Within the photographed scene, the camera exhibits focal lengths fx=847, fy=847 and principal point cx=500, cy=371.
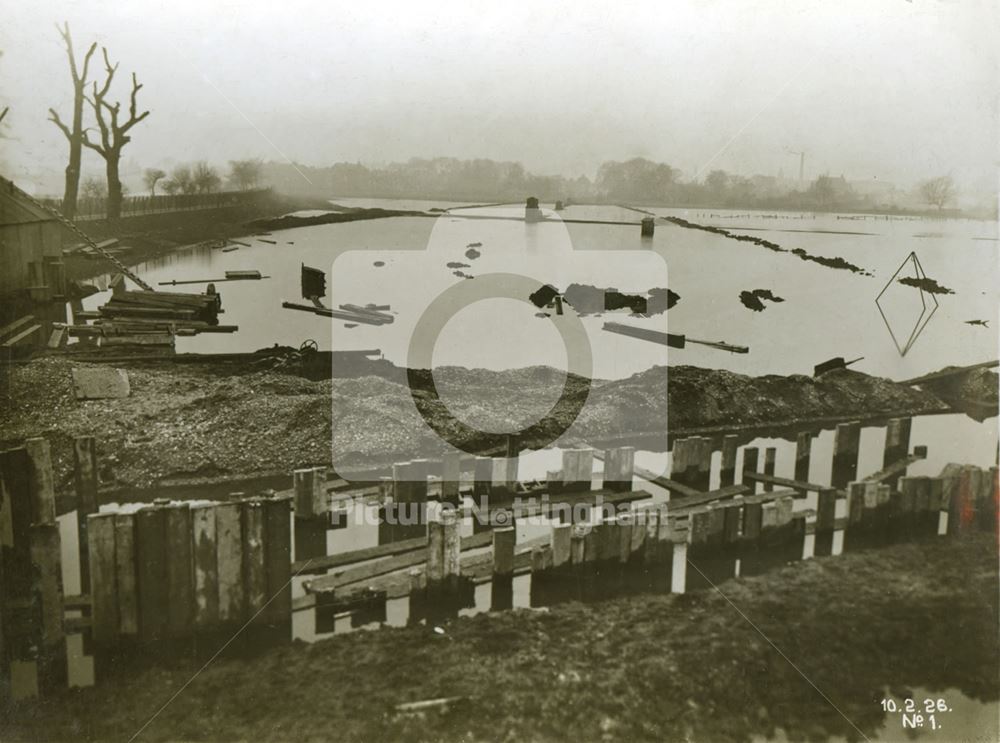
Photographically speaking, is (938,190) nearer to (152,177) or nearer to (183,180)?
(183,180)

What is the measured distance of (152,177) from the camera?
438cm

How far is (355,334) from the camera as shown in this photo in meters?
4.56

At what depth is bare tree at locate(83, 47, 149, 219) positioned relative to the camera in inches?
162

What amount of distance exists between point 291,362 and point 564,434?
158 cm

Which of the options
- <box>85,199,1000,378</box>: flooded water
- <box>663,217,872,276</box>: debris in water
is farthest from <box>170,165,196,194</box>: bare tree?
<box>663,217,872,276</box>: debris in water

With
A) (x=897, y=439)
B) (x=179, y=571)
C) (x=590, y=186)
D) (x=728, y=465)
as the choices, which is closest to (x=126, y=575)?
(x=179, y=571)

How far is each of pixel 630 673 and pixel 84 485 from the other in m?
2.92

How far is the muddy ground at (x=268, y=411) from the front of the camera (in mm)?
4281

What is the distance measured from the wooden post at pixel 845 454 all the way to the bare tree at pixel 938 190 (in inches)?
54.6

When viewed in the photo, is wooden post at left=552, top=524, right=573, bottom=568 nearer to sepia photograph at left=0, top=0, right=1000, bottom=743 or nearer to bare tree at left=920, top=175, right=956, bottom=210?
sepia photograph at left=0, top=0, right=1000, bottom=743

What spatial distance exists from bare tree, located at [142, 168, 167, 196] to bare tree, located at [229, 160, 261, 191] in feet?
1.12

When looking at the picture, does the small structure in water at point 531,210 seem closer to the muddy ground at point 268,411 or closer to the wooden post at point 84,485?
the muddy ground at point 268,411

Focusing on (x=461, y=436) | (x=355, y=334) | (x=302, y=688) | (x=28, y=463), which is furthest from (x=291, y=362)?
(x=302, y=688)

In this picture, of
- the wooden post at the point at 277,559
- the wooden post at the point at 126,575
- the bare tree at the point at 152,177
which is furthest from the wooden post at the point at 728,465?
the bare tree at the point at 152,177
